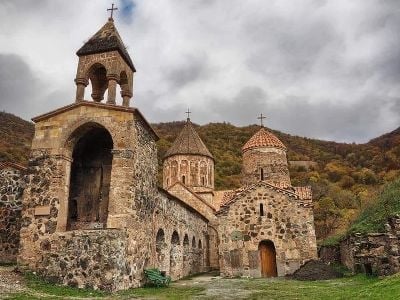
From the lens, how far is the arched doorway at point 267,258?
51.5ft

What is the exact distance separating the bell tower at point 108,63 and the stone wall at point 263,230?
7.19 meters

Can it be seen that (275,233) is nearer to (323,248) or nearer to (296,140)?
(323,248)

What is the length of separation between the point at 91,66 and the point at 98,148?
278 centimetres

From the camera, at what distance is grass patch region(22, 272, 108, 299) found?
856 centimetres

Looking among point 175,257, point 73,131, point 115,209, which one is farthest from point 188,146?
point 115,209

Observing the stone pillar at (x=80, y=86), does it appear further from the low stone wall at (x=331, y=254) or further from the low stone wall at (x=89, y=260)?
the low stone wall at (x=331, y=254)

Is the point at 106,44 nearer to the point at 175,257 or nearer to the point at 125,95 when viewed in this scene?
the point at 125,95

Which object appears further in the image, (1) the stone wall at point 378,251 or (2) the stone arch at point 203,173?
(2) the stone arch at point 203,173

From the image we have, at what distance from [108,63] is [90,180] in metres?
3.90

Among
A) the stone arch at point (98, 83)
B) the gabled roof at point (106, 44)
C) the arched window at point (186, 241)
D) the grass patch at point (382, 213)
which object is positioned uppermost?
the gabled roof at point (106, 44)

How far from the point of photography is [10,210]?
1212 centimetres

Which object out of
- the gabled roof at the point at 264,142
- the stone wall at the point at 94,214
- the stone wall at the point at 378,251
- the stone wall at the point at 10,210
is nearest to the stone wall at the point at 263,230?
the stone wall at the point at 378,251

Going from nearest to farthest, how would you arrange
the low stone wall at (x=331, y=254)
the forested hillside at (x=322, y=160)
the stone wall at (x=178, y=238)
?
the stone wall at (x=178, y=238), the low stone wall at (x=331, y=254), the forested hillside at (x=322, y=160)

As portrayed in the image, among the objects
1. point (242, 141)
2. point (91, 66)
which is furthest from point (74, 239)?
point (242, 141)
